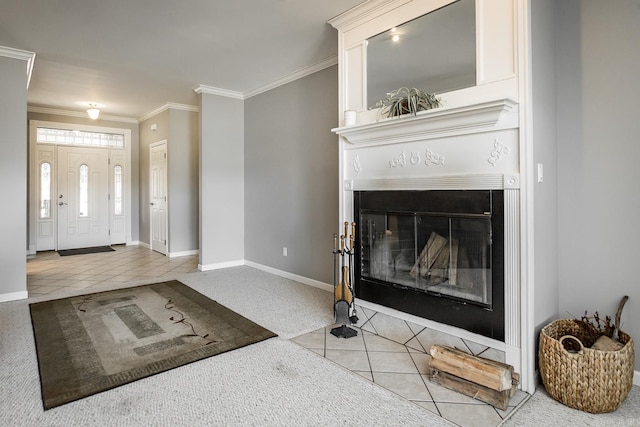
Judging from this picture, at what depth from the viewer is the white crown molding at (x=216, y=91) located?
197 inches

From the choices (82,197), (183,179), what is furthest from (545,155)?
(82,197)

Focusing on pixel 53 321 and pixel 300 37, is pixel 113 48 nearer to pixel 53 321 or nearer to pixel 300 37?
pixel 300 37

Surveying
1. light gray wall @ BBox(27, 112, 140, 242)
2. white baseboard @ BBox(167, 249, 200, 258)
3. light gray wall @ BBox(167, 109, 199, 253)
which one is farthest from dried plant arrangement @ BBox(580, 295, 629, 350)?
light gray wall @ BBox(27, 112, 140, 242)

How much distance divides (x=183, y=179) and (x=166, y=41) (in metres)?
3.07

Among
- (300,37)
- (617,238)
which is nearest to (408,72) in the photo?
(300,37)

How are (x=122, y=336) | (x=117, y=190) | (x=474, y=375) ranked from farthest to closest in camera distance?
(x=117, y=190)
(x=122, y=336)
(x=474, y=375)

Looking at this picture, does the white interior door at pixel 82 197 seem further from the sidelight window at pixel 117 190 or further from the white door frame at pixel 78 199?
the sidelight window at pixel 117 190

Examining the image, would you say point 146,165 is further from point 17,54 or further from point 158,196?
point 17,54

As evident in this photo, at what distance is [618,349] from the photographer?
1.87m

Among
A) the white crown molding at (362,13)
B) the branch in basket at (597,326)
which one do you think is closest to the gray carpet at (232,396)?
the branch in basket at (597,326)

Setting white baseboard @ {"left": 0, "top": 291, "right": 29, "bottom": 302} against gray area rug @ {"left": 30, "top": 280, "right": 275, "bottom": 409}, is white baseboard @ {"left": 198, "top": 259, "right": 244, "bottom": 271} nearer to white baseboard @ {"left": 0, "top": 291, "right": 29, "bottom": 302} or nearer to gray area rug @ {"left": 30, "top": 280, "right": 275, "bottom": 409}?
gray area rug @ {"left": 30, "top": 280, "right": 275, "bottom": 409}

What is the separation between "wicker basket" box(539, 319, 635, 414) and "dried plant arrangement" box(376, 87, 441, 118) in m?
1.54

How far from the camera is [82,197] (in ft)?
23.1

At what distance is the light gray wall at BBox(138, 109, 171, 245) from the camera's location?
6.58 meters
